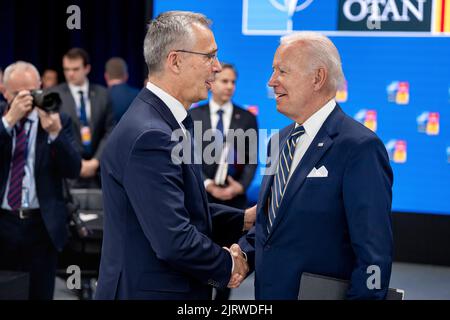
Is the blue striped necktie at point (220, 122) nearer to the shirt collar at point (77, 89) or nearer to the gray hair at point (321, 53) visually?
the shirt collar at point (77, 89)

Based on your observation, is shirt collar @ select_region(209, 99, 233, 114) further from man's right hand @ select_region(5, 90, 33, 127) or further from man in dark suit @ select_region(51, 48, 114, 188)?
man's right hand @ select_region(5, 90, 33, 127)

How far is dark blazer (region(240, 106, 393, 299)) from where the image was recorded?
2.37 meters

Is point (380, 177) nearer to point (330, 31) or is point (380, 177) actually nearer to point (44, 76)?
point (330, 31)

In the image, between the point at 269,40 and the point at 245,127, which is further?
the point at 269,40

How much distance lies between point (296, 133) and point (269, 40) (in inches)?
174

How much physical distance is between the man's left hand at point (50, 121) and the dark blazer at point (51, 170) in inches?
2.0

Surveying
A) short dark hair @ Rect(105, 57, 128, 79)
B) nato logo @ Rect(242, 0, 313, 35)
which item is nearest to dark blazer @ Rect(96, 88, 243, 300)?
nato logo @ Rect(242, 0, 313, 35)

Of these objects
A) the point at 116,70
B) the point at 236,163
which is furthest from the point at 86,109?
the point at 236,163

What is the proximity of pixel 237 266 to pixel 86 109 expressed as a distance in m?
4.23

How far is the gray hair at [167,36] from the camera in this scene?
101 inches

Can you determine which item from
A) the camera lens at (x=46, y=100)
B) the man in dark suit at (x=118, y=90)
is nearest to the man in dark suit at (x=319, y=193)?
the camera lens at (x=46, y=100)

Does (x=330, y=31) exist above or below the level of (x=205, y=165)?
above

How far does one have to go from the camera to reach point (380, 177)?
2.39 m

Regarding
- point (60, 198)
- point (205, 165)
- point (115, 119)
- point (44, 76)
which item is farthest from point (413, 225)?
point (44, 76)
